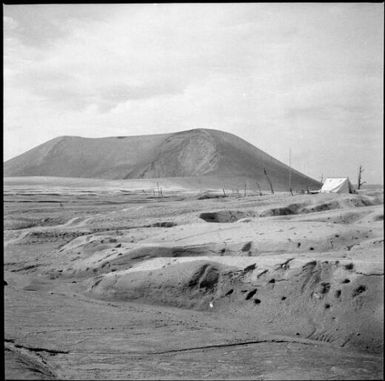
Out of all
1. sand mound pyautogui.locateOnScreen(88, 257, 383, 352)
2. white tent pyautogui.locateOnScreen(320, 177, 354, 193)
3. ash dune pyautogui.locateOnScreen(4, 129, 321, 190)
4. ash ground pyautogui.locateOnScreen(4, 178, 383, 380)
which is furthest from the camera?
ash dune pyautogui.locateOnScreen(4, 129, 321, 190)

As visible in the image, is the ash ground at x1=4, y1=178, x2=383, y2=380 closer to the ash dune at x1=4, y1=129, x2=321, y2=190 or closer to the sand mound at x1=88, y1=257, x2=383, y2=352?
the sand mound at x1=88, y1=257, x2=383, y2=352

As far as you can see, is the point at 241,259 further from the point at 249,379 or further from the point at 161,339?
the point at 249,379

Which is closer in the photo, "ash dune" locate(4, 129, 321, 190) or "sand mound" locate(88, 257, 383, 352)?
"sand mound" locate(88, 257, 383, 352)

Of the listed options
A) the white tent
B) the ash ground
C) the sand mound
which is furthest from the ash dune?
the sand mound

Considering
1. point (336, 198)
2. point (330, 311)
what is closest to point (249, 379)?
point (330, 311)

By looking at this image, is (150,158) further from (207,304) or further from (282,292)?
(282,292)

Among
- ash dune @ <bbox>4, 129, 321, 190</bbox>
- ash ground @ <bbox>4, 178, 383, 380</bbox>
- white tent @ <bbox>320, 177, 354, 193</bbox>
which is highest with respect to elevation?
ash dune @ <bbox>4, 129, 321, 190</bbox>

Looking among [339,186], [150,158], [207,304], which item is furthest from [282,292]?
[150,158]
